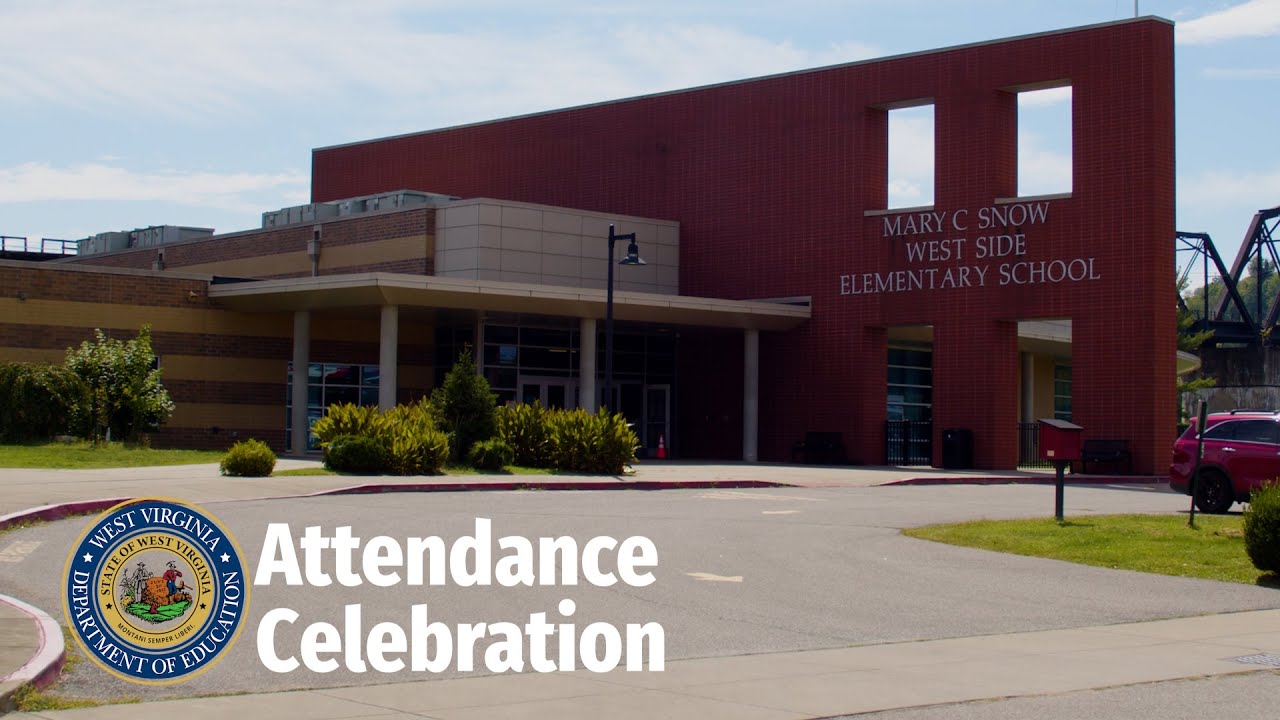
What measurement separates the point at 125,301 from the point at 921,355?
2598 cm

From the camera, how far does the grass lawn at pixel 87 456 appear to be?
28281 millimetres

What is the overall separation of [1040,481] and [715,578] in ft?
77.2

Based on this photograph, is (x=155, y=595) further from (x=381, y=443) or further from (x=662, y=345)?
(x=662, y=345)

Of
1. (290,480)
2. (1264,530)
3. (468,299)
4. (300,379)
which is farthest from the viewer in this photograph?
(300,379)

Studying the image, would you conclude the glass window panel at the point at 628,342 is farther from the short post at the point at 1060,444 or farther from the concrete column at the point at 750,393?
the short post at the point at 1060,444

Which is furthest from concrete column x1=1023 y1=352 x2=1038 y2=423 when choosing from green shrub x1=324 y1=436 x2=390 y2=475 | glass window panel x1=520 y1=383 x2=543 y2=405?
green shrub x1=324 y1=436 x2=390 y2=475

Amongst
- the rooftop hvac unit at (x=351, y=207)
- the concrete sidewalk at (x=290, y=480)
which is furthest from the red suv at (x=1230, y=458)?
the rooftop hvac unit at (x=351, y=207)

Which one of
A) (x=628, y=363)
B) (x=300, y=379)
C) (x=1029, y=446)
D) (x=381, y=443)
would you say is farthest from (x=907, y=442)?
(x=381, y=443)

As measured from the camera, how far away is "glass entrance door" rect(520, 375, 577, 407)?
4394 cm

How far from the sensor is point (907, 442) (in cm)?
4366

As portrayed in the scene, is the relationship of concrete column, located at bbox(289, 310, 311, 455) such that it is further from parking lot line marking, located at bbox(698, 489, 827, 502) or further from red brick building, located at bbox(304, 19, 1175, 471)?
parking lot line marking, located at bbox(698, 489, 827, 502)

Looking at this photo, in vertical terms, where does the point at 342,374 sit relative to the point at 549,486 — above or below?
above

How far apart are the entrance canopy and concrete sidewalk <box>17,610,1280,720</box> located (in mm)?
25394

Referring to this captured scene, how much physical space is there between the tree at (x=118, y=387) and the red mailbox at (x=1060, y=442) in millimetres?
22376
